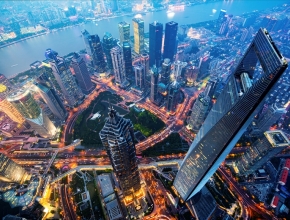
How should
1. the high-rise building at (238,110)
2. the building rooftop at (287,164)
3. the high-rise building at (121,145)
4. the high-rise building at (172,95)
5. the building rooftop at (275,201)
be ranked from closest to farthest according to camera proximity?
the high-rise building at (238,110) < the high-rise building at (121,145) < the building rooftop at (275,201) < the building rooftop at (287,164) < the high-rise building at (172,95)

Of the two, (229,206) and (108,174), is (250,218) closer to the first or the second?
(229,206)

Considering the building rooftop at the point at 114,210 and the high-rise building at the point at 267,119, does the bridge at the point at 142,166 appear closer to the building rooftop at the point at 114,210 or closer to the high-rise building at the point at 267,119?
the building rooftop at the point at 114,210

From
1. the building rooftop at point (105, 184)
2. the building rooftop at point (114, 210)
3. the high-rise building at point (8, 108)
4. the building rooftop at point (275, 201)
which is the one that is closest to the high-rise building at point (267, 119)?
the building rooftop at point (275, 201)

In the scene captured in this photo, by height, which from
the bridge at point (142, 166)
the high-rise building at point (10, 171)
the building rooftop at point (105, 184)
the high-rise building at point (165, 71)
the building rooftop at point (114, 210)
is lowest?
the bridge at point (142, 166)

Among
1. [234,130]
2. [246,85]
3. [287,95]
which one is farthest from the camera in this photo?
[287,95]

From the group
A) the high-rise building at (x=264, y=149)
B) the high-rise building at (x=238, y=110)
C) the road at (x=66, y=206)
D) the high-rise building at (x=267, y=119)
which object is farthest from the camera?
the high-rise building at (x=267, y=119)

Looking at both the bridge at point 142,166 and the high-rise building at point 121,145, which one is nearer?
the high-rise building at point 121,145

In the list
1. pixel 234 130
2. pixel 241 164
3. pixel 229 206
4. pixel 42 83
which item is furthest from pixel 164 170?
pixel 42 83
